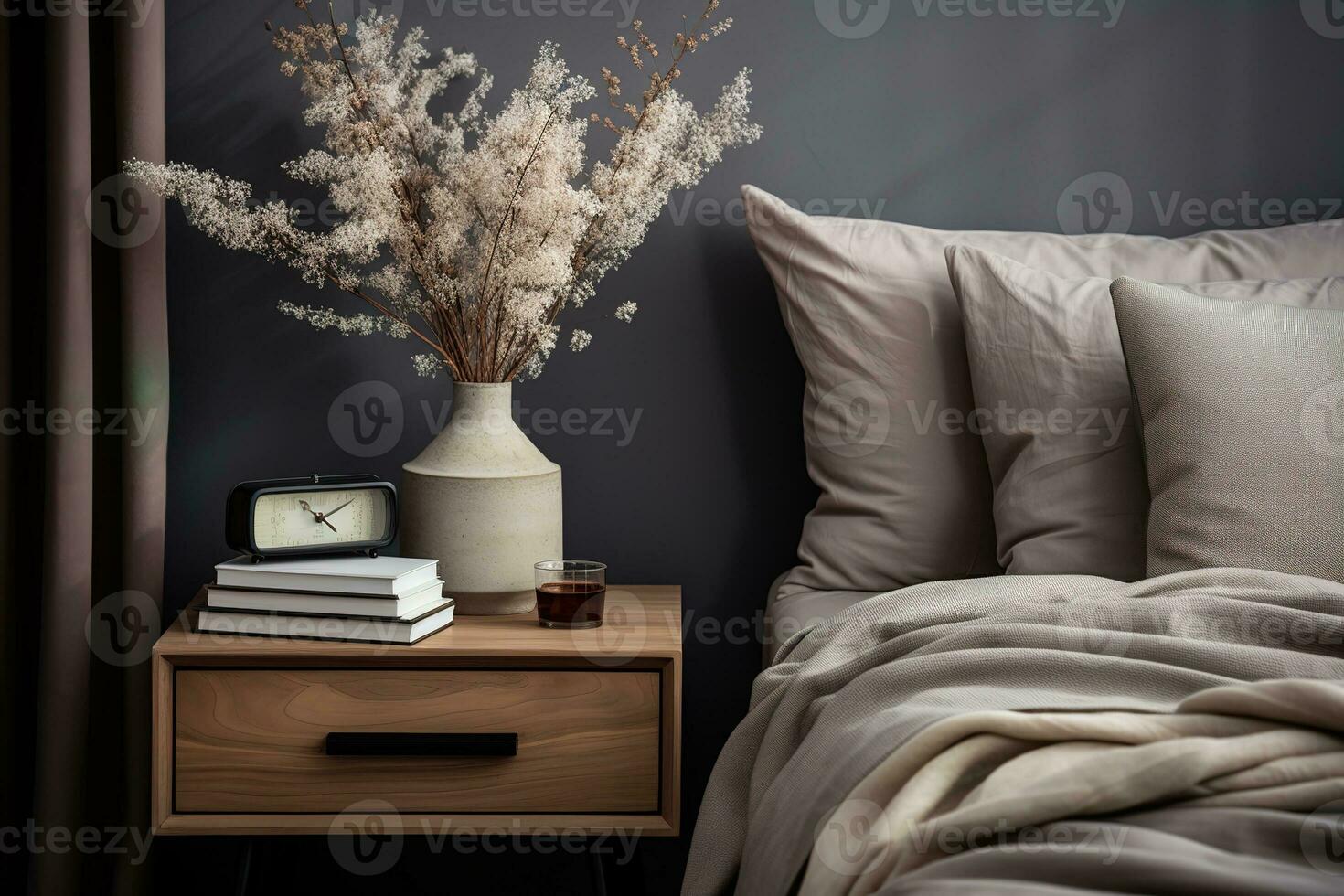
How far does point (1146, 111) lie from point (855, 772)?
146 centimetres

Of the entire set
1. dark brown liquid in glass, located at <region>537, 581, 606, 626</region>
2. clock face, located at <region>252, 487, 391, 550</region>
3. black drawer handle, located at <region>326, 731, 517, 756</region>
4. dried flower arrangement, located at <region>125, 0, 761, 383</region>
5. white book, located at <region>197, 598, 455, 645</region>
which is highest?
dried flower arrangement, located at <region>125, 0, 761, 383</region>

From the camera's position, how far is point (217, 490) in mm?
1872

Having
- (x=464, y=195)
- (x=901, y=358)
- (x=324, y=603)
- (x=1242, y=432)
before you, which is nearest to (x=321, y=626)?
(x=324, y=603)

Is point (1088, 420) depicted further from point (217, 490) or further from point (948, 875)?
point (217, 490)

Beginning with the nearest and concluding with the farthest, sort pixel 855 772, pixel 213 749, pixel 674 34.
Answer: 1. pixel 855 772
2. pixel 213 749
3. pixel 674 34

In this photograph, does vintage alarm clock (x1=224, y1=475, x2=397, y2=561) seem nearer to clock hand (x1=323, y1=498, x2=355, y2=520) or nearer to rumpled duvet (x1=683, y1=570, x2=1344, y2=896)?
clock hand (x1=323, y1=498, x2=355, y2=520)

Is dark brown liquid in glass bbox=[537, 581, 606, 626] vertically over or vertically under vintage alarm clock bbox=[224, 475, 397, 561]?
under

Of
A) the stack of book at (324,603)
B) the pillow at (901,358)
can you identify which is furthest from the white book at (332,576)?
the pillow at (901,358)

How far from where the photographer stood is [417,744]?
1.36m

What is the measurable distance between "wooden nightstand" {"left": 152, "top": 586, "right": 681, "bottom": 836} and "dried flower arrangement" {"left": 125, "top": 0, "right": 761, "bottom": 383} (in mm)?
429

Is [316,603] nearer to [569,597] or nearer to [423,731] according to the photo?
[423,731]

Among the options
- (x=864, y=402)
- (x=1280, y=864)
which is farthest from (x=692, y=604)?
(x=1280, y=864)

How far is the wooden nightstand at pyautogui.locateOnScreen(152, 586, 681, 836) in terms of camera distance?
54.2 inches

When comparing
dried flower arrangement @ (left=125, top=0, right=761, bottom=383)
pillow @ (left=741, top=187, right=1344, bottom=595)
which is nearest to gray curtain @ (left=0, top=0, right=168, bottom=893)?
dried flower arrangement @ (left=125, top=0, right=761, bottom=383)
